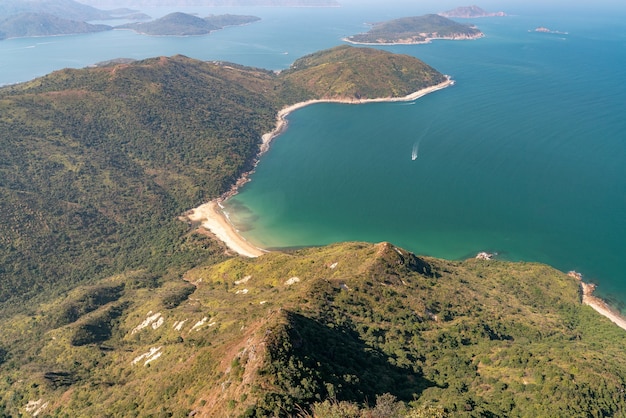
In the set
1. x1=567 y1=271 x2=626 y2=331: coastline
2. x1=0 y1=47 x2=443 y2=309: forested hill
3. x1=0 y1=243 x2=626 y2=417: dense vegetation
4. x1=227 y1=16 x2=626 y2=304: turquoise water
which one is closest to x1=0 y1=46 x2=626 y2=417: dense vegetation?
x1=0 y1=243 x2=626 y2=417: dense vegetation

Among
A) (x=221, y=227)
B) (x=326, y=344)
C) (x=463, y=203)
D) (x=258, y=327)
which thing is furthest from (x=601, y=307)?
(x=221, y=227)

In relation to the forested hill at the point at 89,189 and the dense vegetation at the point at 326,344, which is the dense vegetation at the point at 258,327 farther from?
the forested hill at the point at 89,189

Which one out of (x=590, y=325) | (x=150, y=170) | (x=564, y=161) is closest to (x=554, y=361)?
(x=590, y=325)

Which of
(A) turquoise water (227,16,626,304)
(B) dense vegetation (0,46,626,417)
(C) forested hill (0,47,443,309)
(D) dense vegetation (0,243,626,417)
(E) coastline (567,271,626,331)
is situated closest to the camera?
(D) dense vegetation (0,243,626,417)

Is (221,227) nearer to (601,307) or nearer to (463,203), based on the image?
(463,203)

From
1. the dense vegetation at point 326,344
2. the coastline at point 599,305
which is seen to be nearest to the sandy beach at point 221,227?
the dense vegetation at point 326,344

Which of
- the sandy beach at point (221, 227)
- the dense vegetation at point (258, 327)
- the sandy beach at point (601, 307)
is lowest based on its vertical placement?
the sandy beach at point (601, 307)

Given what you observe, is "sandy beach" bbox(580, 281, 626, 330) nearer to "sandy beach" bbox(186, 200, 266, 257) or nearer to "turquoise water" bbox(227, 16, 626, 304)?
"turquoise water" bbox(227, 16, 626, 304)

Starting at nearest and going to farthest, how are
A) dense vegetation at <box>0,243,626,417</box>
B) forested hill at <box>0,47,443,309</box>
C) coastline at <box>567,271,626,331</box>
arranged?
dense vegetation at <box>0,243,626,417</box> < coastline at <box>567,271,626,331</box> < forested hill at <box>0,47,443,309</box>

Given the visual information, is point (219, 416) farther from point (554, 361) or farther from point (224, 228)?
point (224, 228)
